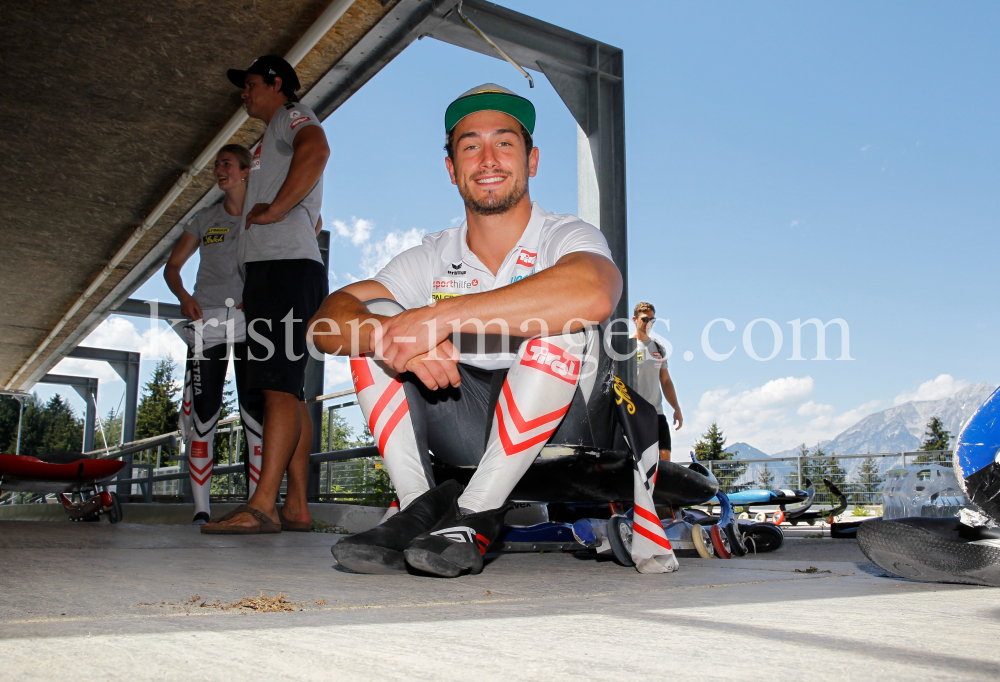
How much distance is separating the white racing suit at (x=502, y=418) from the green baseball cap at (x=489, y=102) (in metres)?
0.60

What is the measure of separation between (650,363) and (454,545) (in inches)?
207

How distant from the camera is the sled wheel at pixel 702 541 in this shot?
2.19 m

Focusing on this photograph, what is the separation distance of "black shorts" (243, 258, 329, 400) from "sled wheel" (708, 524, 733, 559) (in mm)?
1610

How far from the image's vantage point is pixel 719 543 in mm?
2279

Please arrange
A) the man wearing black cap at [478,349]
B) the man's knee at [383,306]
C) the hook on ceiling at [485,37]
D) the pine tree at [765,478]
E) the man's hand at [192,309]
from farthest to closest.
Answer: the pine tree at [765,478]
the hook on ceiling at [485,37]
the man's hand at [192,309]
the man's knee at [383,306]
the man wearing black cap at [478,349]

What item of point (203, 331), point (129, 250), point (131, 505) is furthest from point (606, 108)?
point (129, 250)

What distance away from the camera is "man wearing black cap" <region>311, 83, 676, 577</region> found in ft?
5.19

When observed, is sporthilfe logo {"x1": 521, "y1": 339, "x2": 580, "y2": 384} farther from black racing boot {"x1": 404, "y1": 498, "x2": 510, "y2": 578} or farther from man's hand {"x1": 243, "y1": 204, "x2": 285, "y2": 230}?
man's hand {"x1": 243, "y1": 204, "x2": 285, "y2": 230}

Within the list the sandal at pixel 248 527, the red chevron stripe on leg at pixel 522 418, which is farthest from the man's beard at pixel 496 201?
the sandal at pixel 248 527

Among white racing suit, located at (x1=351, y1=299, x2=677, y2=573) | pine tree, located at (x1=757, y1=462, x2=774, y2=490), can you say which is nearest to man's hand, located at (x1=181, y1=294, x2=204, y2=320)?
white racing suit, located at (x1=351, y1=299, x2=677, y2=573)

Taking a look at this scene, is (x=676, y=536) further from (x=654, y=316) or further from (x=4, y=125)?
(x=4, y=125)

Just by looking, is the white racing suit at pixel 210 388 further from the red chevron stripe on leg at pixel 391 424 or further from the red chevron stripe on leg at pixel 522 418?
the red chevron stripe on leg at pixel 522 418

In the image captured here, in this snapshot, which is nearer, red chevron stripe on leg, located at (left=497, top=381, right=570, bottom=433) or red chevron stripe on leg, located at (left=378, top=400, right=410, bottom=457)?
red chevron stripe on leg, located at (left=497, top=381, right=570, bottom=433)

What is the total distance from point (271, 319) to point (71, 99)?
3.27m
